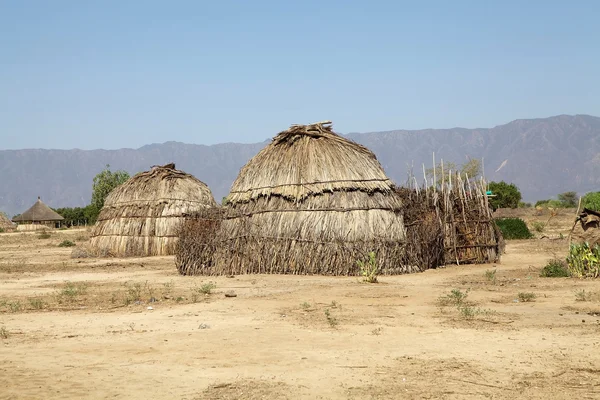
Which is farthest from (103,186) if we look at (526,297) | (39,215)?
(526,297)

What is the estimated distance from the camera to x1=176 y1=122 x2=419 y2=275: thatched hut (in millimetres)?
17016

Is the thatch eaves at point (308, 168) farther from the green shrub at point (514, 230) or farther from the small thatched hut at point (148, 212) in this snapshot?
the green shrub at point (514, 230)

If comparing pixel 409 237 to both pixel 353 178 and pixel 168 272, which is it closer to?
pixel 353 178

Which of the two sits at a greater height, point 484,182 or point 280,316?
point 484,182

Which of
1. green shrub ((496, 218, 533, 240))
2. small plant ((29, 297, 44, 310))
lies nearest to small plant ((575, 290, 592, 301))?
small plant ((29, 297, 44, 310))

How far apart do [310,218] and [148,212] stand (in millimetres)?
9569

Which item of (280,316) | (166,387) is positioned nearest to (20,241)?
(280,316)

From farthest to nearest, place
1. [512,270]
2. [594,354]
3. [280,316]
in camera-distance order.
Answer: [512,270], [280,316], [594,354]

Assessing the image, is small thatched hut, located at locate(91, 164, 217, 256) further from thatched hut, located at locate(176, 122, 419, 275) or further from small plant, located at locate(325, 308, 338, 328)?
small plant, located at locate(325, 308, 338, 328)

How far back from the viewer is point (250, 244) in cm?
1755

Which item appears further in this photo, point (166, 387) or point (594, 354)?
point (594, 354)

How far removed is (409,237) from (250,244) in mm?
3895

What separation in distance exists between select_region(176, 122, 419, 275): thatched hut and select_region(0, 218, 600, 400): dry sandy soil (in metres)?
1.50

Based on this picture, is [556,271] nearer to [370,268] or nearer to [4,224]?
[370,268]
